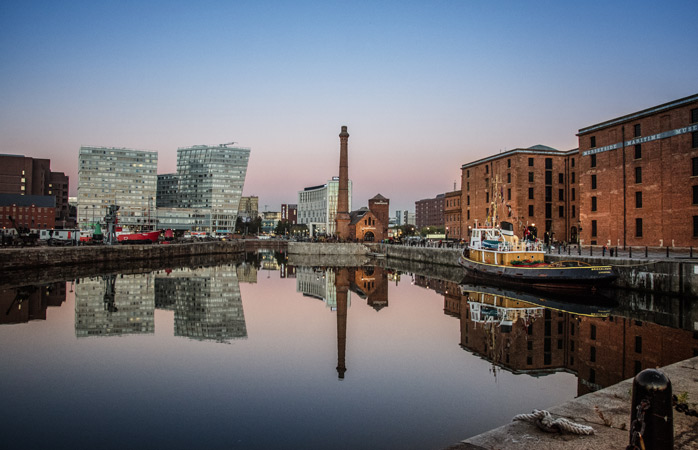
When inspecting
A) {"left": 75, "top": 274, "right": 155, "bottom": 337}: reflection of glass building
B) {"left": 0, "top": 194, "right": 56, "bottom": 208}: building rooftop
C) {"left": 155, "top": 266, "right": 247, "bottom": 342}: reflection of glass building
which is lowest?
{"left": 155, "top": 266, "right": 247, "bottom": 342}: reflection of glass building

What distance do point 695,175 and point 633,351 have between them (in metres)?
27.0

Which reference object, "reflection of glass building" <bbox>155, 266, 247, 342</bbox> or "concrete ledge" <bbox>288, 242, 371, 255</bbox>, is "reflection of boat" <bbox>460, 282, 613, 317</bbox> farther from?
"concrete ledge" <bbox>288, 242, 371, 255</bbox>

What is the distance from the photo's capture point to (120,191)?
158625mm

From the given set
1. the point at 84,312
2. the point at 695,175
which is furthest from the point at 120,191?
the point at 695,175

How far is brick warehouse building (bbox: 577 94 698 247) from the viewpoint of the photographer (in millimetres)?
34094

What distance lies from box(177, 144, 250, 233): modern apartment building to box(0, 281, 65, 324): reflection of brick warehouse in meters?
146

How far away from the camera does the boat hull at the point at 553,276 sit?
27.5 meters

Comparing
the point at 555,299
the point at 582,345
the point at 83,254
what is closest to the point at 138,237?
the point at 83,254

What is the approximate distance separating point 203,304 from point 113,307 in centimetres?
443

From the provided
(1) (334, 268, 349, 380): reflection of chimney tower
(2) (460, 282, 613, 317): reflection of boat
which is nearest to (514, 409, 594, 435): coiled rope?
(1) (334, 268, 349, 380): reflection of chimney tower

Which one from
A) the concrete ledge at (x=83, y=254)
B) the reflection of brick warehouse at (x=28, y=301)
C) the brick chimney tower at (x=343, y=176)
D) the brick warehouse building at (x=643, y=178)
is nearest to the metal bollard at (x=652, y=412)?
the reflection of brick warehouse at (x=28, y=301)

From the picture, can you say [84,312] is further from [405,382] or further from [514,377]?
[514,377]

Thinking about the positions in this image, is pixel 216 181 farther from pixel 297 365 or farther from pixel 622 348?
pixel 622 348

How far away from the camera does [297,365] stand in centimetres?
1277
